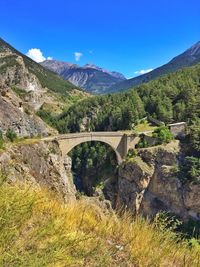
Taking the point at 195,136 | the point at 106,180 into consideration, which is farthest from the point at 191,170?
the point at 106,180

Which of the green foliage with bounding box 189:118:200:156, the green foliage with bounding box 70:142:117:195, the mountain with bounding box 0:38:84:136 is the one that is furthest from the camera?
the green foliage with bounding box 70:142:117:195

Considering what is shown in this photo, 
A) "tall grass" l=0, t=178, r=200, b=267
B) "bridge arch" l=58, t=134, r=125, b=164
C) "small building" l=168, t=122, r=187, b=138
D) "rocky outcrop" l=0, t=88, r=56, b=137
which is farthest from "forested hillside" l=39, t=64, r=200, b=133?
"tall grass" l=0, t=178, r=200, b=267

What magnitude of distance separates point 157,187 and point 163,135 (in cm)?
758

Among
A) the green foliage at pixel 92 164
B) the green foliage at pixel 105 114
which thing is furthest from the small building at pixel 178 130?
the green foliage at pixel 105 114

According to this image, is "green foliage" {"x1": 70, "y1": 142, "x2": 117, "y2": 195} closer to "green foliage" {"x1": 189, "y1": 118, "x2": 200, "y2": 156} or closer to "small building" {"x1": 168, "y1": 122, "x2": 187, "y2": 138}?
"small building" {"x1": 168, "y1": 122, "x2": 187, "y2": 138}

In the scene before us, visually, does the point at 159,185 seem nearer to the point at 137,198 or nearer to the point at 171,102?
the point at 137,198

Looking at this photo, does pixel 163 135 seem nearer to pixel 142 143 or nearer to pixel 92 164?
pixel 142 143

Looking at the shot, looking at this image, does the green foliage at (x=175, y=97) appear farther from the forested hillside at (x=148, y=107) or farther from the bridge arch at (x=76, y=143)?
the bridge arch at (x=76, y=143)

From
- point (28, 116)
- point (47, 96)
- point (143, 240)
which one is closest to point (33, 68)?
point (47, 96)

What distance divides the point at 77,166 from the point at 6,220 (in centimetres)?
6787

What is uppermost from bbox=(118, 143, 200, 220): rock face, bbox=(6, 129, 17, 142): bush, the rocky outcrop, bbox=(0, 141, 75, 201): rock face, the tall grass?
the rocky outcrop

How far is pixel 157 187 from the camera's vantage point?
46844 mm

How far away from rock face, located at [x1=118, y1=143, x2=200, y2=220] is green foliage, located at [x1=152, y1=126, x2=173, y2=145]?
142cm

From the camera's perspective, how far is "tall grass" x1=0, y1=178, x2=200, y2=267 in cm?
374
